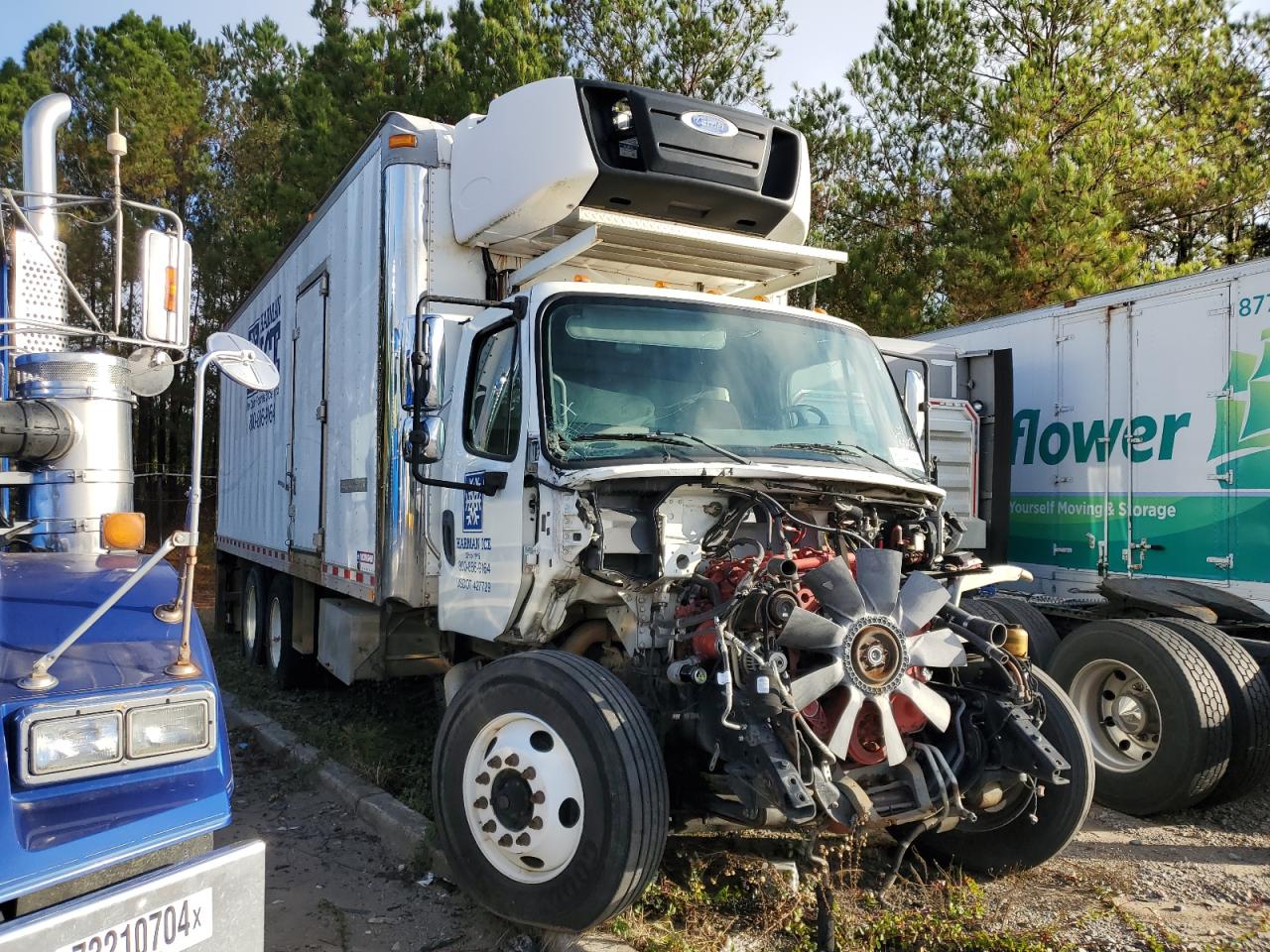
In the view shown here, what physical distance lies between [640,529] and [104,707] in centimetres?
203

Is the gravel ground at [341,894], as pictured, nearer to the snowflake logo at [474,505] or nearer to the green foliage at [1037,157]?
the snowflake logo at [474,505]

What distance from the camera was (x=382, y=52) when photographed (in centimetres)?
1747

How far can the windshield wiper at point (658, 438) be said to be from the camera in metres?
4.16

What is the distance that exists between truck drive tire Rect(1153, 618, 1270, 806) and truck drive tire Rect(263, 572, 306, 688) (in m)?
→ 6.53

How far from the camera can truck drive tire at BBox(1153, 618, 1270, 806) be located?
5.22 metres

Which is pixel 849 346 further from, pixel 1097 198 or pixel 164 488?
pixel 164 488

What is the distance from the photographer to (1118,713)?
5.71 meters

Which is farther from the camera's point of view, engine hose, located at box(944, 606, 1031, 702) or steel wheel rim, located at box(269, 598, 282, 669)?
steel wheel rim, located at box(269, 598, 282, 669)

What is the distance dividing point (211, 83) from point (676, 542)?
79.9ft

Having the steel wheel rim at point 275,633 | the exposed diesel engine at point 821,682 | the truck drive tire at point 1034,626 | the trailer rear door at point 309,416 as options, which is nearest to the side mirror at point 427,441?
the exposed diesel engine at point 821,682

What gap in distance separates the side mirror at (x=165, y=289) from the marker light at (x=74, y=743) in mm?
1492

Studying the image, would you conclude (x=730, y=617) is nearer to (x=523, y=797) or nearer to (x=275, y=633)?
(x=523, y=797)

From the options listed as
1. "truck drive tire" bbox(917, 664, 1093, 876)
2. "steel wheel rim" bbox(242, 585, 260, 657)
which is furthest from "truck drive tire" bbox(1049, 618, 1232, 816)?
"steel wheel rim" bbox(242, 585, 260, 657)

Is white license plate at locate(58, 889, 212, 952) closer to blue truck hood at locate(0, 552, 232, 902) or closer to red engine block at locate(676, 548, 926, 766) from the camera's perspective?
blue truck hood at locate(0, 552, 232, 902)
